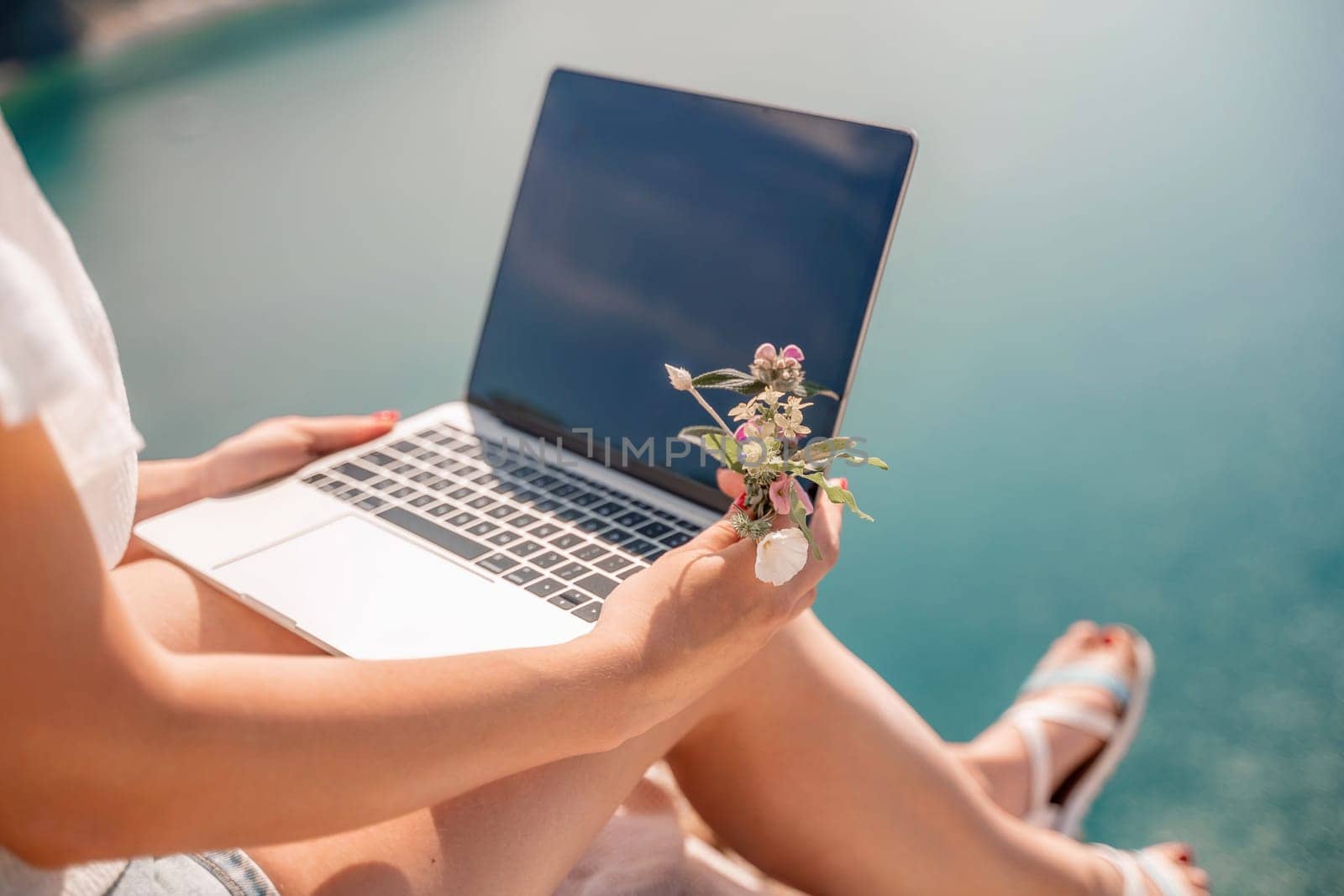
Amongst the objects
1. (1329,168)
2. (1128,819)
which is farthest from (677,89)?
(1329,168)

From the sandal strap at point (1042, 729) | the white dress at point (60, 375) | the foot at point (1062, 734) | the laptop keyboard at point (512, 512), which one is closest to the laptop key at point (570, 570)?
the laptop keyboard at point (512, 512)

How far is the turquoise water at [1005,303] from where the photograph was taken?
1375 mm

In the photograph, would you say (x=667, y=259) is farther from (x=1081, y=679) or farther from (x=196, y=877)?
(x=1081, y=679)

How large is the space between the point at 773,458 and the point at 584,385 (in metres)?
0.36

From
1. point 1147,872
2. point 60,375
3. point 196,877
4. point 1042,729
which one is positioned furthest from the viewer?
point 1042,729

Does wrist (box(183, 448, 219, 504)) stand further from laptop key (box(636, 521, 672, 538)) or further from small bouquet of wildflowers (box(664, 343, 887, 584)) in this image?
small bouquet of wildflowers (box(664, 343, 887, 584))

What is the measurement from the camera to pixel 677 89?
3.11 ft

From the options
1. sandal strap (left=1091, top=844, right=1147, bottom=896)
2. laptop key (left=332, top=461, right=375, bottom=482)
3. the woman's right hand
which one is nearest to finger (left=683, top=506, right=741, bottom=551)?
the woman's right hand

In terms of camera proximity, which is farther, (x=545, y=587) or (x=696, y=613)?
(x=545, y=587)

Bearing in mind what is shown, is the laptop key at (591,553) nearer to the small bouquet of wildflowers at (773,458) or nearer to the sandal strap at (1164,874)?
the small bouquet of wildflowers at (773,458)

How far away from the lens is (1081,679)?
1.23 meters

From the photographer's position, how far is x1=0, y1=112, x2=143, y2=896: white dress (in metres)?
0.41

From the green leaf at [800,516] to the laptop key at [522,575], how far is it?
0.24 meters

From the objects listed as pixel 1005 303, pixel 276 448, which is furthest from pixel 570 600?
pixel 1005 303
